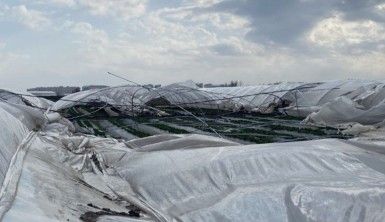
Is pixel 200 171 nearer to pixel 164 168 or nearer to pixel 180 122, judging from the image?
pixel 164 168

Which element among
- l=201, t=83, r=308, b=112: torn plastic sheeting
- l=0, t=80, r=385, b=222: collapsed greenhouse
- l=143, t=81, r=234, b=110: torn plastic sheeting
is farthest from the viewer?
l=143, t=81, r=234, b=110: torn plastic sheeting

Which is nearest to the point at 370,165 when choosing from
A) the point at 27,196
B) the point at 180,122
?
the point at 27,196

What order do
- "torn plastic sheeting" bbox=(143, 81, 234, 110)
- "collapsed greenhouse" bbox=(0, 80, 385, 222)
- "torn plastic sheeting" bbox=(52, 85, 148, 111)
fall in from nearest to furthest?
1. "collapsed greenhouse" bbox=(0, 80, 385, 222)
2. "torn plastic sheeting" bbox=(52, 85, 148, 111)
3. "torn plastic sheeting" bbox=(143, 81, 234, 110)

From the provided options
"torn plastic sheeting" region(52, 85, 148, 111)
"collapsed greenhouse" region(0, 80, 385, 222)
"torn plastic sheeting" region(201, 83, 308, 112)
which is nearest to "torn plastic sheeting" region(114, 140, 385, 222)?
"collapsed greenhouse" region(0, 80, 385, 222)

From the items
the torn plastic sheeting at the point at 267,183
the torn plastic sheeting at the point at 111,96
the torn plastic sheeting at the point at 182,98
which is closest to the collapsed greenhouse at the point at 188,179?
the torn plastic sheeting at the point at 267,183

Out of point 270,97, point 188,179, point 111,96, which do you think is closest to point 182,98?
point 111,96

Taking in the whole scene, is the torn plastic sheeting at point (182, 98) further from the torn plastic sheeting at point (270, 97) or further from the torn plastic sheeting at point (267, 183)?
the torn plastic sheeting at point (267, 183)

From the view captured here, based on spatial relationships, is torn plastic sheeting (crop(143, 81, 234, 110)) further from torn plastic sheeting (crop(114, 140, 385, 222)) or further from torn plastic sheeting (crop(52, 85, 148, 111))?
torn plastic sheeting (crop(114, 140, 385, 222))

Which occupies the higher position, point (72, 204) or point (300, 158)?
point (300, 158)
